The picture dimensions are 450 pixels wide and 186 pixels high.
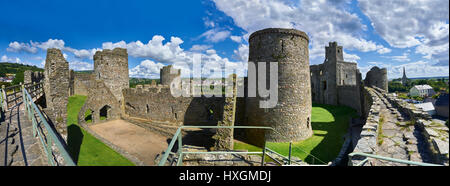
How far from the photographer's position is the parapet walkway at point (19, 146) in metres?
3.07

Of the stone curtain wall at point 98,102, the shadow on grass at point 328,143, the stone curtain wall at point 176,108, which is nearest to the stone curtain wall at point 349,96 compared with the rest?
the shadow on grass at point 328,143

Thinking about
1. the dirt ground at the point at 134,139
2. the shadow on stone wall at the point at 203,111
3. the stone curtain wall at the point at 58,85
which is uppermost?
the stone curtain wall at the point at 58,85

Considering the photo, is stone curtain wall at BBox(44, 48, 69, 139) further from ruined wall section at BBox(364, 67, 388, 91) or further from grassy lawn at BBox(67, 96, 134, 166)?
ruined wall section at BBox(364, 67, 388, 91)

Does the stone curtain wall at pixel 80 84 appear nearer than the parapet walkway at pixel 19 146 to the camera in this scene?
No

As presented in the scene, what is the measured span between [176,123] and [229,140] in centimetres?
751

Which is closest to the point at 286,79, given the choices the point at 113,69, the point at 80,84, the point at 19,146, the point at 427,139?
the point at 427,139

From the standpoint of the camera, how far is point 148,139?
1358 cm

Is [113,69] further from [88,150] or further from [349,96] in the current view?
[349,96]

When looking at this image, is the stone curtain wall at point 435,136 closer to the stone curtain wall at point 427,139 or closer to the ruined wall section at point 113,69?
the stone curtain wall at point 427,139

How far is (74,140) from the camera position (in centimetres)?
1208

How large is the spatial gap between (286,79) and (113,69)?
58.7ft

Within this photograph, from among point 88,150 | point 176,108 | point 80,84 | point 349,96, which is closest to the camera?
point 88,150
